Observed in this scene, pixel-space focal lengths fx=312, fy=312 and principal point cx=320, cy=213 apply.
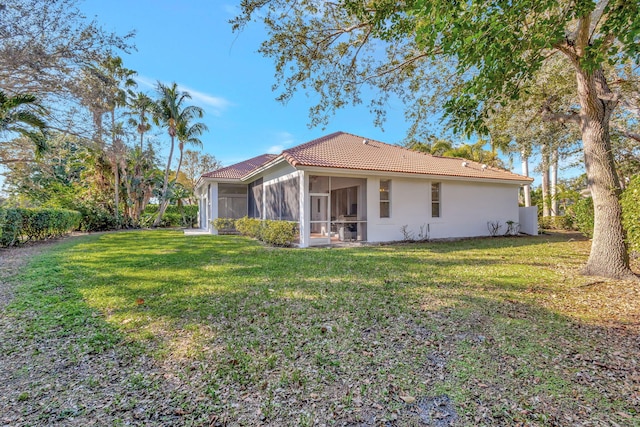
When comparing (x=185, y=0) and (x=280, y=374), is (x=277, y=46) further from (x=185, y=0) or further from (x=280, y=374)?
(x=280, y=374)

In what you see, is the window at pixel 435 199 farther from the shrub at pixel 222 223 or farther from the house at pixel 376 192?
the shrub at pixel 222 223

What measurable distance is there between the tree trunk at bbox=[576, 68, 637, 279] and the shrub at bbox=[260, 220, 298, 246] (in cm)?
930

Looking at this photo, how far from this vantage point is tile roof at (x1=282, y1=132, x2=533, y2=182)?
12.9m

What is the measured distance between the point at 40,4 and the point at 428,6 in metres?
10.2

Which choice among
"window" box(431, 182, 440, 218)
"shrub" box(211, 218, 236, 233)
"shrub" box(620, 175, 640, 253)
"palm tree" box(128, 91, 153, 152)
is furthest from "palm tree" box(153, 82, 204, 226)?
"shrub" box(620, 175, 640, 253)

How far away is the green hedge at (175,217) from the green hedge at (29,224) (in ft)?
36.2

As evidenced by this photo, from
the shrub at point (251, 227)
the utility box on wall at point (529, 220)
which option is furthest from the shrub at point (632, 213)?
the shrub at point (251, 227)

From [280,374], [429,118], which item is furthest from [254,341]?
[429,118]

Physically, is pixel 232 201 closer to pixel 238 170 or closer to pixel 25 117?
pixel 238 170

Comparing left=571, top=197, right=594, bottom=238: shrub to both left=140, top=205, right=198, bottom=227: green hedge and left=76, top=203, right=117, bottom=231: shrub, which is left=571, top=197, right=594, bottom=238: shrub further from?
left=76, top=203, right=117, bottom=231: shrub

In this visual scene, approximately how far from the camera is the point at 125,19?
955 cm

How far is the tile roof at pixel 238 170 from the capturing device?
20156 millimetres

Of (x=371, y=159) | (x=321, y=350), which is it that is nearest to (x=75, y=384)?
(x=321, y=350)

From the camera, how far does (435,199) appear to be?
51.3 feet
